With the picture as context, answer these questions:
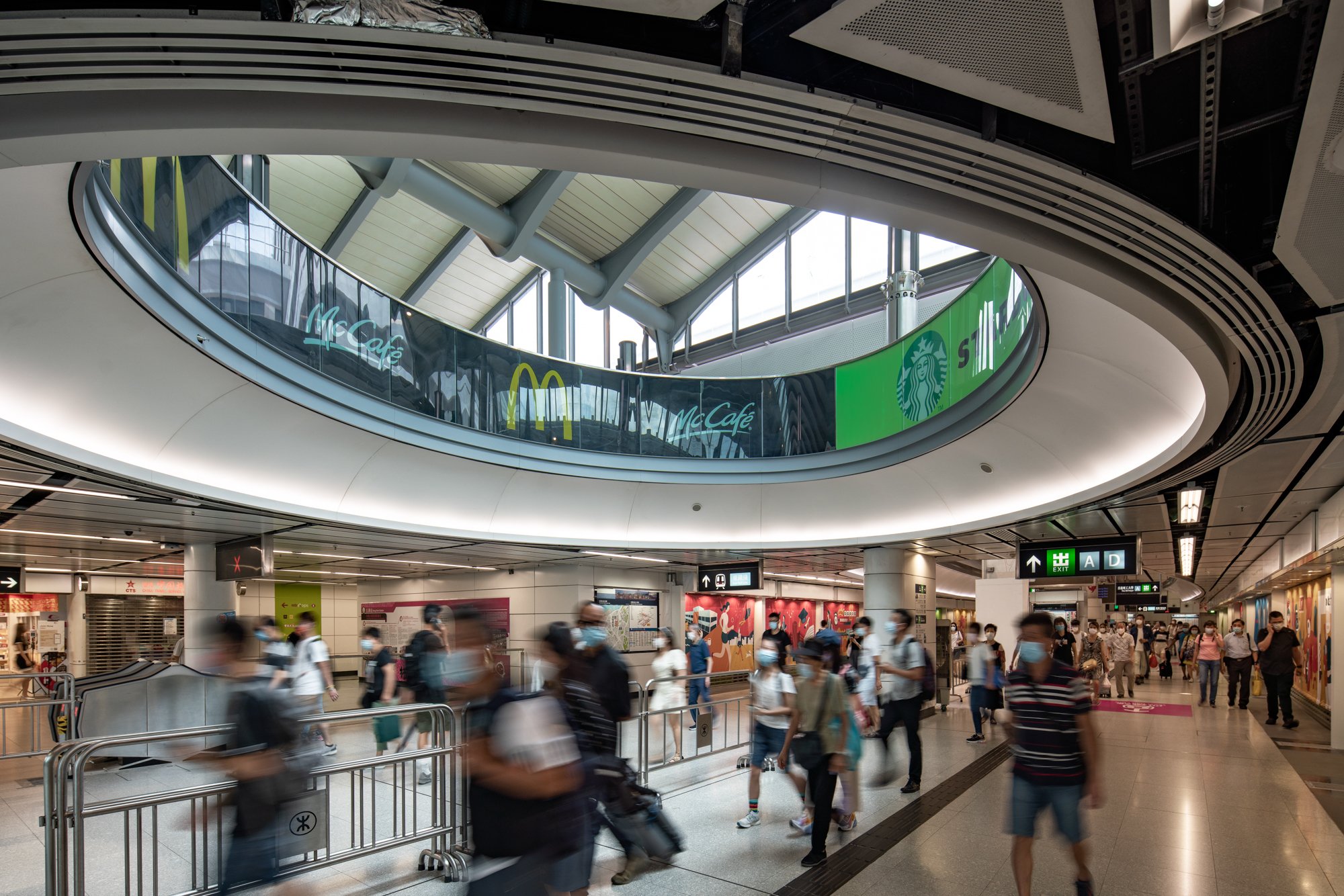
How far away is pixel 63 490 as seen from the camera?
875cm

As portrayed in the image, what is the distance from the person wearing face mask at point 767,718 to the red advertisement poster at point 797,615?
1955 cm

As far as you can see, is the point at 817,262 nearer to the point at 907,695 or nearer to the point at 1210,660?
the point at 1210,660

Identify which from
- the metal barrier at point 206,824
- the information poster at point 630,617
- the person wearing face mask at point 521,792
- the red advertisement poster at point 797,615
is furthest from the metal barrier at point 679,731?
the red advertisement poster at point 797,615

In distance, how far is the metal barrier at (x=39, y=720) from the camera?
9637mm

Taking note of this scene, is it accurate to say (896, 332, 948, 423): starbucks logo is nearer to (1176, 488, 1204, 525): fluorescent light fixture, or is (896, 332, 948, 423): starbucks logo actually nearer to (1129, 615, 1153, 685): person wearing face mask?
(1176, 488, 1204, 525): fluorescent light fixture

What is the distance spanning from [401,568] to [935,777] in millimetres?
15771

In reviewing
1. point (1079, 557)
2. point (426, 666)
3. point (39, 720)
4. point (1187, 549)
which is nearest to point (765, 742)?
point (426, 666)

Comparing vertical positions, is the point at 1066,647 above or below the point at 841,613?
above

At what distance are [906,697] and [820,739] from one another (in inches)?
112

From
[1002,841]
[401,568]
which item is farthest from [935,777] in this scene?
[401,568]

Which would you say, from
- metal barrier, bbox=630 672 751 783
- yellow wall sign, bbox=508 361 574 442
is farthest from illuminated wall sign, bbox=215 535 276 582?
metal barrier, bbox=630 672 751 783

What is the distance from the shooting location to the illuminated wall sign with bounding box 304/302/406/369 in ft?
33.6

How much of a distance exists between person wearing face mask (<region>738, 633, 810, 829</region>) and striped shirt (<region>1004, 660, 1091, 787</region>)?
8.01ft

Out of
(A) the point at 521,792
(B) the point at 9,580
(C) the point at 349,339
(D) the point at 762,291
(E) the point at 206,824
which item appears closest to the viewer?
(A) the point at 521,792
